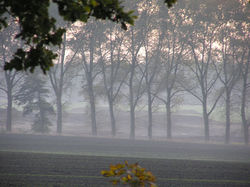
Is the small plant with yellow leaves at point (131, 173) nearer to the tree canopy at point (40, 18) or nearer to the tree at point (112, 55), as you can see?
the tree canopy at point (40, 18)

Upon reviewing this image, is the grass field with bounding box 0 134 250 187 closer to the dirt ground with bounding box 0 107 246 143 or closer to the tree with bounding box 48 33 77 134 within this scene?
the tree with bounding box 48 33 77 134

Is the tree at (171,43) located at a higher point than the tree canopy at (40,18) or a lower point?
higher

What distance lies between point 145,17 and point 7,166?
24670 millimetres

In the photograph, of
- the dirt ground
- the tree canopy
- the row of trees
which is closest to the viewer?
the tree canopy

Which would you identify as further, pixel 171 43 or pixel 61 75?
pixel 61 75

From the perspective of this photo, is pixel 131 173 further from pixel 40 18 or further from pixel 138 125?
pixel 138 125

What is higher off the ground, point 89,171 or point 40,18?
point 40,18

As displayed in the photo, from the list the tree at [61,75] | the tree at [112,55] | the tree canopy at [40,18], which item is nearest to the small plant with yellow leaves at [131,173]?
the tree canopy at [40,18]

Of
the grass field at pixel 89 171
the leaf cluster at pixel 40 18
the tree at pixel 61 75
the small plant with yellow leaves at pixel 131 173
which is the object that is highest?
the tree at pixel 61 75

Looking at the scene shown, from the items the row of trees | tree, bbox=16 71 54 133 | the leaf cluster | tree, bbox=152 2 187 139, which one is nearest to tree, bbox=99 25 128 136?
the row of trees

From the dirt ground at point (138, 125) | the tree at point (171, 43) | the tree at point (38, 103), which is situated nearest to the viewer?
the tree at point (171, 43)

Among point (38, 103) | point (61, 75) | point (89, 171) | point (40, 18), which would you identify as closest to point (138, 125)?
point (38, 103)

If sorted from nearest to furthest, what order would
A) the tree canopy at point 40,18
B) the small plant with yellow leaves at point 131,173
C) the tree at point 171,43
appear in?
the small plant with yellow leaves at point 131,173, the tree canopy at point 40,18, the tree at point 171,43

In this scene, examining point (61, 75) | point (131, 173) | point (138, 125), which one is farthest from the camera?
point (138, 125)
